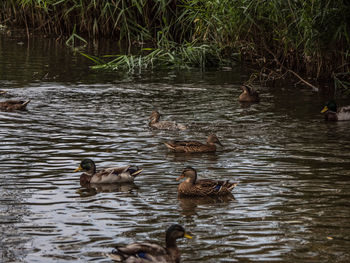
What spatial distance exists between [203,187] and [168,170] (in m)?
1.35

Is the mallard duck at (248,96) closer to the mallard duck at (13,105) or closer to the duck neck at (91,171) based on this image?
the mallard duck at (13,105)

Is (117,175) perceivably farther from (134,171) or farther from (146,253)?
(146,253)

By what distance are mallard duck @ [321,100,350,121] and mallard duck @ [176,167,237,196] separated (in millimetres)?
5329

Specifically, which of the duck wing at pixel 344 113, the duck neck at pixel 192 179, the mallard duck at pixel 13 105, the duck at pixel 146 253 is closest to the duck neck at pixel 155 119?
the mallard duck at pixel 13 105

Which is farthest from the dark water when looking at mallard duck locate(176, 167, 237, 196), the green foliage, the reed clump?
the green foliage

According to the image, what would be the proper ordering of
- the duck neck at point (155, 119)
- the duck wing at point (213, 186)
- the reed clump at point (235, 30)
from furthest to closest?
the reed clump at point (235, 30)
the duck neck at point (155, 119)
the duck wing at point (213, 186)

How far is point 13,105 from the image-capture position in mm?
14273

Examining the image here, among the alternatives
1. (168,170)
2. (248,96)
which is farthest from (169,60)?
(168,170)

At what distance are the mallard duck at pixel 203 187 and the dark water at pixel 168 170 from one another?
11cm

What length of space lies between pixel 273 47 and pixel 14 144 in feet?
28.2

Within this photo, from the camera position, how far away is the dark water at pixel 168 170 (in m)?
7.20

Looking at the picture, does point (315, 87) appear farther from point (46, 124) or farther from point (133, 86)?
point (46, 124)

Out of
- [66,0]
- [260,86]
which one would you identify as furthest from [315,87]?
[66,0]

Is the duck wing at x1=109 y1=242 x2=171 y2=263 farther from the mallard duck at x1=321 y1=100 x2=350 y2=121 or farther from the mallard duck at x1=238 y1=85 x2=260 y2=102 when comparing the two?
the mallard duck at x1=238 y1=85 x2=260 y2=102
